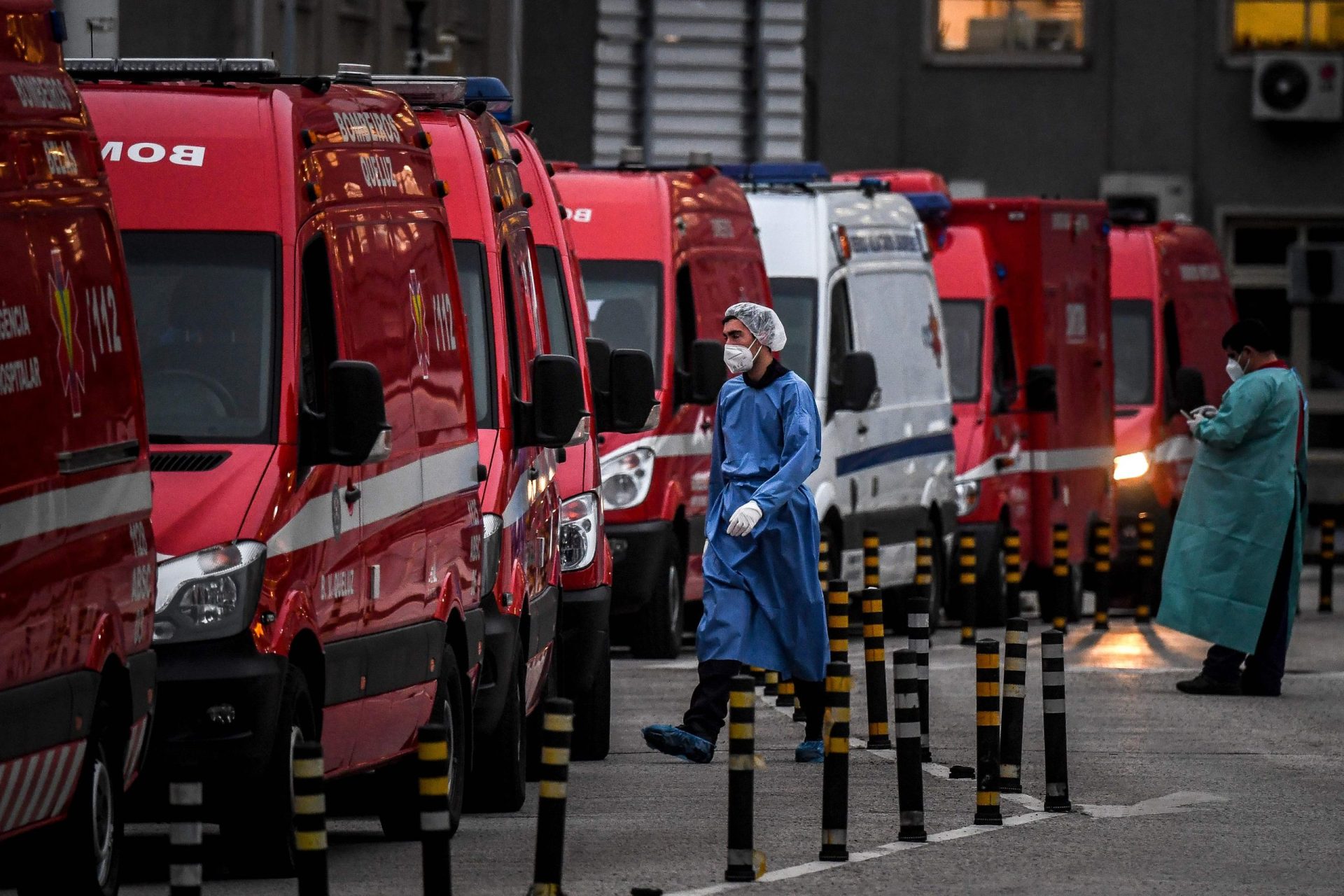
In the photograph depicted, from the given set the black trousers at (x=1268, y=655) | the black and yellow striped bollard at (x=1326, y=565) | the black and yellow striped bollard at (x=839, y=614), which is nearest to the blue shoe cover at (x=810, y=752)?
the black and yellow striped bollard at (x=839, y=614)

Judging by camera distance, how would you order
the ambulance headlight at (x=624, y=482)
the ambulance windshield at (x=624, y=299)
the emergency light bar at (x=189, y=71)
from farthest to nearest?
the ambulance windshield at (x=624, y=299) → the ambulance headlight at (x=624, y=482) → the emergency light bar at (x=189, y=71)

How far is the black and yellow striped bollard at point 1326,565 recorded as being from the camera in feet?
84.9

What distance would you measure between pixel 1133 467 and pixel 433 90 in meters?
15.0

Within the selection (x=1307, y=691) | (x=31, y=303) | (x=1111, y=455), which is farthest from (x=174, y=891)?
(x=1111, y=455)

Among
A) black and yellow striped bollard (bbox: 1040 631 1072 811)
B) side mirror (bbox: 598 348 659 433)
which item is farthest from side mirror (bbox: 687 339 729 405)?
black and yellow striped bollard (bbox: 1040 631 1072 811)

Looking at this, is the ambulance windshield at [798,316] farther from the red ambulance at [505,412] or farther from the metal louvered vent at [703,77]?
the metal louvered vent at [703,77]

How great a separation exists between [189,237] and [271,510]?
1195 mm

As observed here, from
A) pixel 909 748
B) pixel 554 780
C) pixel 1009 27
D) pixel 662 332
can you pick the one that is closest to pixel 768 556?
pixel 909 748

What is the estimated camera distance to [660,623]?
18.6m

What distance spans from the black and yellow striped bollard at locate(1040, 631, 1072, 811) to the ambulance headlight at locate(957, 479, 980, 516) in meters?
12.2

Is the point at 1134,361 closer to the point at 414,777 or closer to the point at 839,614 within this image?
the point at 839,614

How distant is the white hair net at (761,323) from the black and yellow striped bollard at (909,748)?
260 cm

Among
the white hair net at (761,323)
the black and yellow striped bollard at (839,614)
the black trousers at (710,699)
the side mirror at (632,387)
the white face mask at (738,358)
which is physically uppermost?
the white hair net at (761,323)

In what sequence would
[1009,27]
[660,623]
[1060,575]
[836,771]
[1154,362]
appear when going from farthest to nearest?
[1009,27], [1154,362], [1060,575], [660,623], [836,771]
